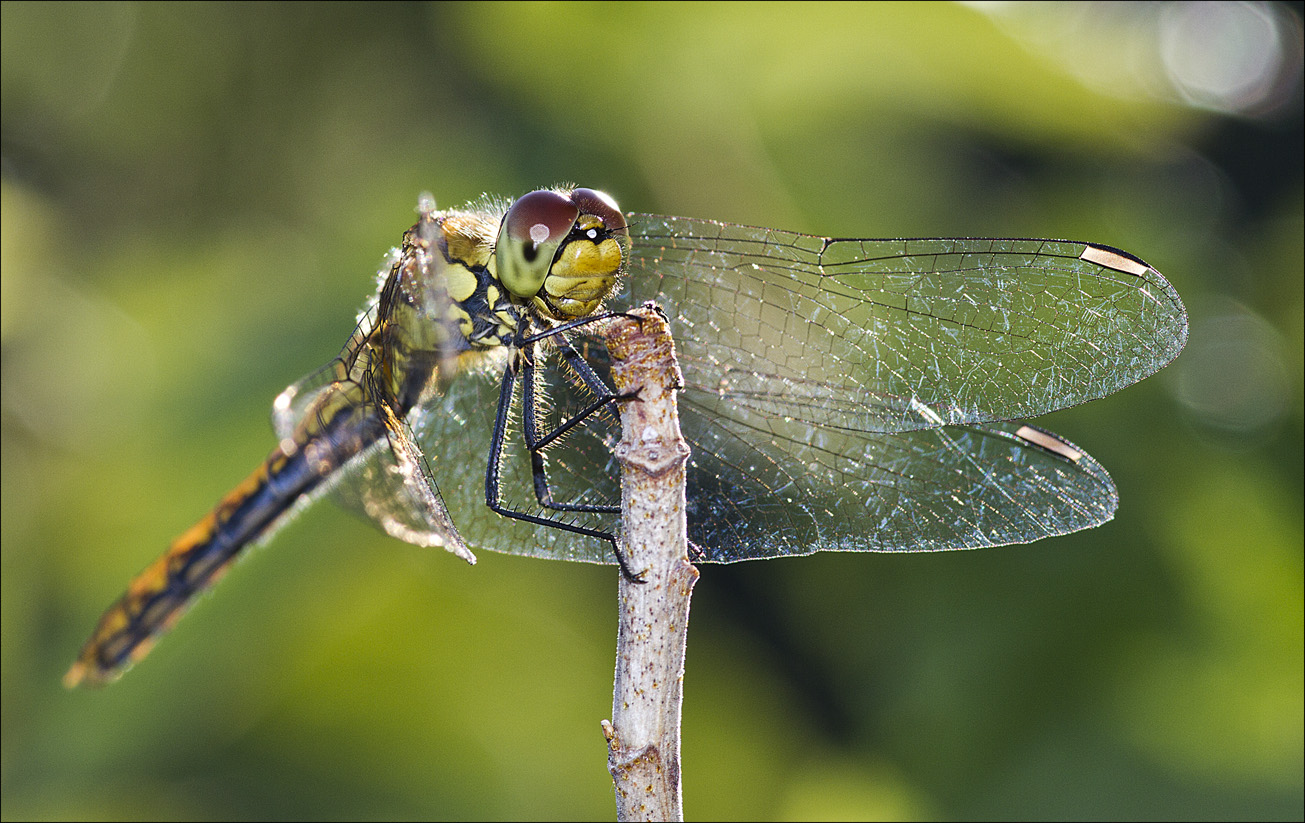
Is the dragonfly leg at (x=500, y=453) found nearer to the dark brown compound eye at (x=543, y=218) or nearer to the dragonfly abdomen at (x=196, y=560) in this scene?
the dark brown compound eye at (x=543, y=218)

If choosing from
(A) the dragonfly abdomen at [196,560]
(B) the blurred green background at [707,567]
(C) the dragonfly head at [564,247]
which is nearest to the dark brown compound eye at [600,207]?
(C) the dragonfly head at [564,247]

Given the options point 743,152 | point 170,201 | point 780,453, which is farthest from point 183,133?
point 780,453

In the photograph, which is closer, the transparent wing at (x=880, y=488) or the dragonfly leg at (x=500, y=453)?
the transparent wing at (x=880, y=488)

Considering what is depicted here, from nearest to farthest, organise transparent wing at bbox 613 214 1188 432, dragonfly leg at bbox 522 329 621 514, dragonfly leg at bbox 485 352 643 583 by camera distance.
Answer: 1. transparent wing at bbox 613 214 1188 432
2. dragonfly leg at bbox 522 329 621 514
3. dragonfly leg at bbox 485 352 643 583

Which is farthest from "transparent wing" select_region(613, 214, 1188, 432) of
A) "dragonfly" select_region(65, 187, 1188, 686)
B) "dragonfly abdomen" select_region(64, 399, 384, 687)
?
"dragonfly abdomen" select_region(64, 399, 384, 687)

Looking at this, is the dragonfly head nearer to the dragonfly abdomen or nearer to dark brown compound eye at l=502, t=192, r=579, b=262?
dark brown compound eye at l=502, t=192, r=579, b=262

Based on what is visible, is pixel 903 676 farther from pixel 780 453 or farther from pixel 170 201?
pixel 170 201

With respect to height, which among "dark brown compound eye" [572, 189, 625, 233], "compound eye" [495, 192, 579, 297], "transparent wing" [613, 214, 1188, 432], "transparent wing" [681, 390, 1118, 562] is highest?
"dark brown compound eye" [572, 189, 625, 233]
